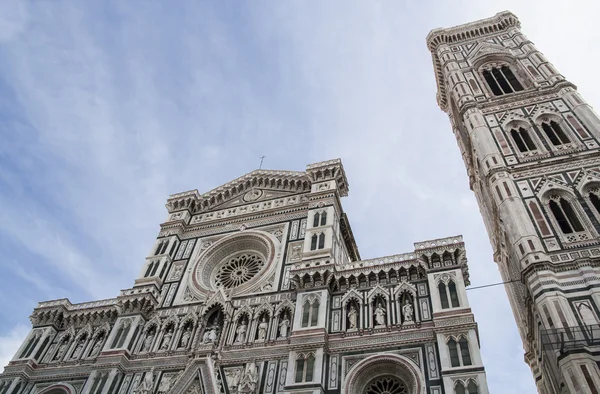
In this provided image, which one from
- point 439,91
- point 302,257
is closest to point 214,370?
point 302,257

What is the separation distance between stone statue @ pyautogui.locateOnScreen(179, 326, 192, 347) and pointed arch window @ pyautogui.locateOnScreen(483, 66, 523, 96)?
789 inches

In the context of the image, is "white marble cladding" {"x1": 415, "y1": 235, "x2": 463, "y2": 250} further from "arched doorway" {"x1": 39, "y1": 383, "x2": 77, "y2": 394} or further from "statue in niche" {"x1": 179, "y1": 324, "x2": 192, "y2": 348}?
"arched doorway" {"x1": 39, "y1": 383, "x2": 77, "y2": 394}

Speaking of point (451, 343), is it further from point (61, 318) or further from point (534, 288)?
point (61, 318)

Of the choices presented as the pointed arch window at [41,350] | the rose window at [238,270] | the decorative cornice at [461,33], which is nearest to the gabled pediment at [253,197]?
the rose window at [238,270]

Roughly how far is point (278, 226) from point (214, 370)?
7628 mm

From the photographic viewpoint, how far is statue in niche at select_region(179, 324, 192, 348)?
61.1 ft

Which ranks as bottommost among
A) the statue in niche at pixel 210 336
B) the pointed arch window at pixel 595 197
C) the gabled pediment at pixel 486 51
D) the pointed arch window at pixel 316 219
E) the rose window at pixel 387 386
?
the rose window at pixel 387 386

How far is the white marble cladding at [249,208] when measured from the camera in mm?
23625

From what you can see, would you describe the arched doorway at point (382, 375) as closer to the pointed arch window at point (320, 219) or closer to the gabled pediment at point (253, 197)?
the pointed arch window at point (320, 219)

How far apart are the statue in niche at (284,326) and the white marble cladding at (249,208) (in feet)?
22.2

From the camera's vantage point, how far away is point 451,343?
14820 millimetres

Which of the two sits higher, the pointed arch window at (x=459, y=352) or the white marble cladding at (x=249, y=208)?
the white marble cladding at (x=249, y=208)

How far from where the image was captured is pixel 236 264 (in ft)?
73.4

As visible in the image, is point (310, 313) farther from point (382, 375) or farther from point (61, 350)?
point (61, 350)
